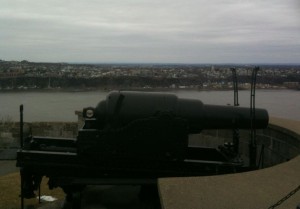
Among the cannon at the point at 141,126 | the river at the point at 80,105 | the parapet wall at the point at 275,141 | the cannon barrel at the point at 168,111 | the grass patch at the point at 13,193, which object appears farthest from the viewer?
the river at the point at 80,105

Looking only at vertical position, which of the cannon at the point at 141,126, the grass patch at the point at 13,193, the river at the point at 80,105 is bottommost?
the river at the point at 80,105

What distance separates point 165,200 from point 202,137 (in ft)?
12.3

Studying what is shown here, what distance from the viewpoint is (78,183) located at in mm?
4312

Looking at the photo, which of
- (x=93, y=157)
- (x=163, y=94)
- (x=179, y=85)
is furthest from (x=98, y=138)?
(x=179, y=85)

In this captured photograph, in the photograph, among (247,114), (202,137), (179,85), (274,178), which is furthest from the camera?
(179,85)

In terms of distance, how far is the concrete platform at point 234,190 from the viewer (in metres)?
2.63

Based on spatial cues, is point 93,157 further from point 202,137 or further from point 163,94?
point 202,137

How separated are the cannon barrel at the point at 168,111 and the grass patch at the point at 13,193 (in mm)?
1854

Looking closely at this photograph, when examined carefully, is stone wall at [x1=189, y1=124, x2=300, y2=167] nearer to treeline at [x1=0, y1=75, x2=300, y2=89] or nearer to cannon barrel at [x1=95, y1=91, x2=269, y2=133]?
cannon barrel at [x1=95, y1=91, x2=269, y2=133]

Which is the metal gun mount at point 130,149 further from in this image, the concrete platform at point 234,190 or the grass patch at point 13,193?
the grass patch at point 13,193

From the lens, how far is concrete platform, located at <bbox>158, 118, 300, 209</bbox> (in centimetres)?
263

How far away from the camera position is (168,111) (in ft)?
13.8

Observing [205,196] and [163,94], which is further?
[163,94]

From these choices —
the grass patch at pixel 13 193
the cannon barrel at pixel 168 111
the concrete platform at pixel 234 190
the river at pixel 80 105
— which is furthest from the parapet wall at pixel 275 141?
the river at pixel 80 105
